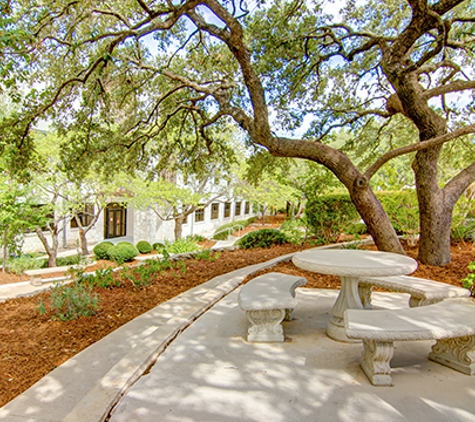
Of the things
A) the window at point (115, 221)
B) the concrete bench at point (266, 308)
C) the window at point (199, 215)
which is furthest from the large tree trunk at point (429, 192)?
the window at point (115, 221)

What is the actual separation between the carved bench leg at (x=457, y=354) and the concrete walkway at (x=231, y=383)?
9cm

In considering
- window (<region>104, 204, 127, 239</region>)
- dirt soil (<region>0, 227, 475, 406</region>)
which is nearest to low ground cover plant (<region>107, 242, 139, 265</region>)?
window (<region>104, 204, 127, 239</region>)

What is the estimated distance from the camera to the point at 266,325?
326 cm

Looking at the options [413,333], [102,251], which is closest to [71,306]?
[413,333]

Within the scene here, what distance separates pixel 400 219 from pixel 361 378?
630cm

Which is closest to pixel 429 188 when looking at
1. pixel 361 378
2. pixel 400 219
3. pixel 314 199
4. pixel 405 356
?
→ pixel 400 219

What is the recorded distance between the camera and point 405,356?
2.98 m

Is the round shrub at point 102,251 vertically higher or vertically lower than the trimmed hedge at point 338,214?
lower

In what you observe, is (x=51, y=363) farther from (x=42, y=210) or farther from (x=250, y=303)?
(x=42, y=210)

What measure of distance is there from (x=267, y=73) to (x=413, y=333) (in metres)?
6.97

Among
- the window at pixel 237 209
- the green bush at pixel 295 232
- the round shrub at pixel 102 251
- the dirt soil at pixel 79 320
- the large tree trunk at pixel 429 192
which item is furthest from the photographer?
the window at pixel 237 209

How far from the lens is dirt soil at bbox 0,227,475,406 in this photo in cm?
293

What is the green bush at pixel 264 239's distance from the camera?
9.66m

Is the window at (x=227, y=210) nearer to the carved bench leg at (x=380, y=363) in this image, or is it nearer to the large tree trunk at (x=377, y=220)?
the large tree trunk at (x=377, y=220)
